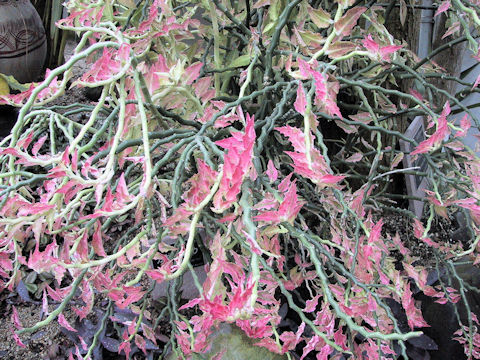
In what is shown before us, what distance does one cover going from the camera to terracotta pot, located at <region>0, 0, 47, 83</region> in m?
2.25

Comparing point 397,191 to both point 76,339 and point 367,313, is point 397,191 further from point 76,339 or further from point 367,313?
point 76,339

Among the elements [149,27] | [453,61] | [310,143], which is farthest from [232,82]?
[453,61]

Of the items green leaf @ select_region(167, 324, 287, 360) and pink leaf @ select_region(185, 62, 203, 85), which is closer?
pink leaf @ select_region(185, 62, 203, 85)

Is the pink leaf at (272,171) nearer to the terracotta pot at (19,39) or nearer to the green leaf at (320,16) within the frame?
the green leaf at (320,16)

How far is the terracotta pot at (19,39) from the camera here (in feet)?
7.38

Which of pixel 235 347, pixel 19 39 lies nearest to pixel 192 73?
pixel 235 347

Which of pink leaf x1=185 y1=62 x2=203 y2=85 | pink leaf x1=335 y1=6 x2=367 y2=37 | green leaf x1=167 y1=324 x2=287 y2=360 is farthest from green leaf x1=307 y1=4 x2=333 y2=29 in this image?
green leaf x1=167 y1=324 x2=287 y2=360

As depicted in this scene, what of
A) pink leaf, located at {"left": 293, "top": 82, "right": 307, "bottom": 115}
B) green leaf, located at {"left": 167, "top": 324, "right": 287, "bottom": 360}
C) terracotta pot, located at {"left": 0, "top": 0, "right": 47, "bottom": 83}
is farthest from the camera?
terracotta pot, located at {"left": 0, "top": 0, "right": 47, "bottom": 83}

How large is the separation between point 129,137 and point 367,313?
0.48 metres

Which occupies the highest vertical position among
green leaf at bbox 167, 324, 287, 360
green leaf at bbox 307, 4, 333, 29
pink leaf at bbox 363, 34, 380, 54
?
green leaf at bbox 307, 4, 333, 29

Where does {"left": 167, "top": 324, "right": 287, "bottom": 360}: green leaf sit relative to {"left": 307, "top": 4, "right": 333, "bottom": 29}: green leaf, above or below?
below

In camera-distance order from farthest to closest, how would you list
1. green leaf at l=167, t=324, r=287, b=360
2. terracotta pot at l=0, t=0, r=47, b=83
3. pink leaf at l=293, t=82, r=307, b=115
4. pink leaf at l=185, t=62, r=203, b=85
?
terracotta pot at l=0, t=0, r=47, b=83 < green leaf at l=167, t=324, r=287, b=360 < pink leaf at l=185, t=62, r=203, b=85 < pink leaf at l=293, t=82, r=307, b=115

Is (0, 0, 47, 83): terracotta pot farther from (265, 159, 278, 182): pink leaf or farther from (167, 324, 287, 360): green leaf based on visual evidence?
(265, 159, 278, 182): pink leaf

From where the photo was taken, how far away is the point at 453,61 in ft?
5.36
